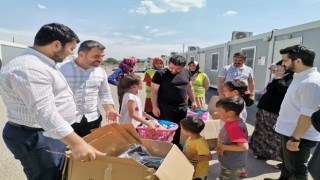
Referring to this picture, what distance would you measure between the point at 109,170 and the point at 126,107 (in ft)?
5.41

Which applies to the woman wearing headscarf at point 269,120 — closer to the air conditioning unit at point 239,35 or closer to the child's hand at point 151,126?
the child's hand at point 151,126

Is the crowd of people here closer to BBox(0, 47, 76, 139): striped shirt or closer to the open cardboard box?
BBox(0, 47, 76, 139): striped shirt

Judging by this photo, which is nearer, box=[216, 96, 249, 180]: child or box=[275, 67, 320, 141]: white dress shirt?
box=[275, 67, 320, 141]: white dress shirt

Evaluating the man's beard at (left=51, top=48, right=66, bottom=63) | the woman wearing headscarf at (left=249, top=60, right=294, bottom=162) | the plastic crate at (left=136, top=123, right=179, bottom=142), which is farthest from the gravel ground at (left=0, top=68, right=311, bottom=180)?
the man's beard at (left=51, top=48, right=66, bottom=63)

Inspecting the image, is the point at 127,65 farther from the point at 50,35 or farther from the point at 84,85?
the point at 50,35

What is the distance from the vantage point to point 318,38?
21.6 feet

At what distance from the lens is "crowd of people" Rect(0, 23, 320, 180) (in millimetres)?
1485

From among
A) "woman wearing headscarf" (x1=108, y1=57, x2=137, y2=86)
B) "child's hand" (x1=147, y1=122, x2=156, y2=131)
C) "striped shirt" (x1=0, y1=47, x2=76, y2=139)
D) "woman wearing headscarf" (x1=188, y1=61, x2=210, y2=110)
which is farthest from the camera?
"woman wearing headscarf" (x1=188, y1=61, x2=210, y2=110)

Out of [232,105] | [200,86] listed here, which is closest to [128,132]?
[232,105]

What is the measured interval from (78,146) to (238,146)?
1545 millimetres

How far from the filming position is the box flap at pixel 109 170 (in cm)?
150

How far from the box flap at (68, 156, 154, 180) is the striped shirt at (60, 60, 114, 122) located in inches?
39.5

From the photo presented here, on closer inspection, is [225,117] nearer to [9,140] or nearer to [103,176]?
[103,176]

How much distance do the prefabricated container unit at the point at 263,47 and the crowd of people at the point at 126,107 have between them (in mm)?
3811
